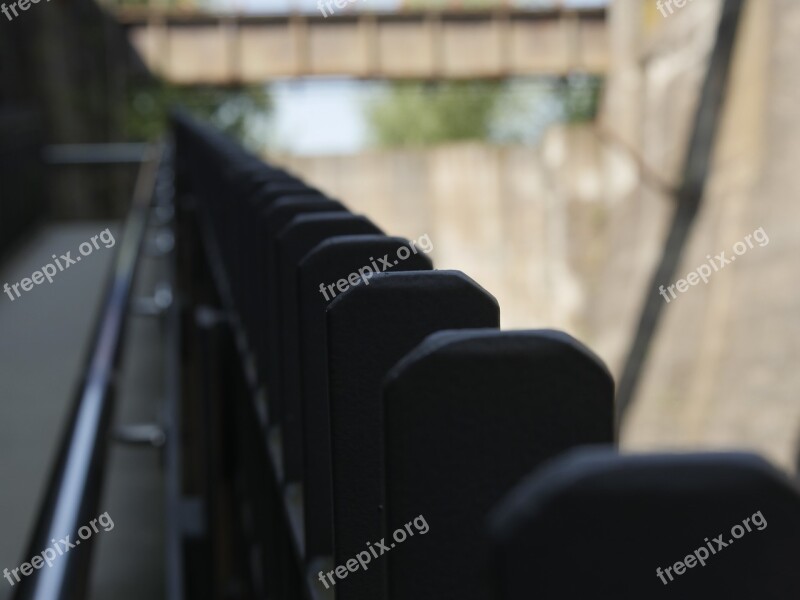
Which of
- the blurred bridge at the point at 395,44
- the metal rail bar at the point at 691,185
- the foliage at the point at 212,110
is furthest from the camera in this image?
the foliage at the point at 212,110

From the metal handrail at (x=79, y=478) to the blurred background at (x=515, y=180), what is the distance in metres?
2.05

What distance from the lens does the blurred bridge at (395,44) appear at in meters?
21.0

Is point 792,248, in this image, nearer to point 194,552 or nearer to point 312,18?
point 194,552

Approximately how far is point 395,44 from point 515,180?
3782mm

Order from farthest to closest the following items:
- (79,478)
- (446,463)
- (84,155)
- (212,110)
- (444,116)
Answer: (444,116) < (212,110) < (84,155) < (79,478) < (446,463)

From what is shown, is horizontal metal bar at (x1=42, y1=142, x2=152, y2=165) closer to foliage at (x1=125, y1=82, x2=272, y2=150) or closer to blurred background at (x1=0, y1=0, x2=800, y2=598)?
blurred background at (x1=0, y1=0, x2=800, y2=598)

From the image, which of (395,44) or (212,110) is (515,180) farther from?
(212,110)

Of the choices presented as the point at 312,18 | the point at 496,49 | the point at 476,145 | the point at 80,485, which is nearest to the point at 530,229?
the point at 476,145

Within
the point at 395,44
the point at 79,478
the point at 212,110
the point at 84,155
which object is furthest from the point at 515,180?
the point at 212,110

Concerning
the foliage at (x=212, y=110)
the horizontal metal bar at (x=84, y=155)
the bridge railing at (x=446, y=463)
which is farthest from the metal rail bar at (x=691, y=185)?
the foliage at (x=212, y=110)

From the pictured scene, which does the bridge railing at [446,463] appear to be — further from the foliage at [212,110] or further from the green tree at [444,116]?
the green tree at [444,116]

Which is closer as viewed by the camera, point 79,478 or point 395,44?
point 79,478

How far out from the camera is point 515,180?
23.5 metres

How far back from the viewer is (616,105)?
19.8 metres
